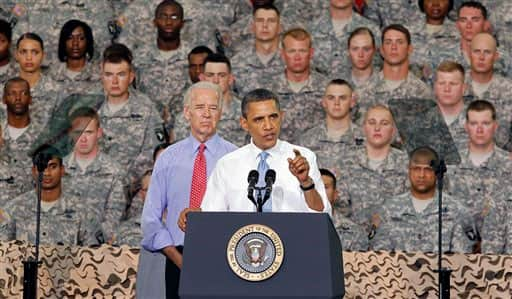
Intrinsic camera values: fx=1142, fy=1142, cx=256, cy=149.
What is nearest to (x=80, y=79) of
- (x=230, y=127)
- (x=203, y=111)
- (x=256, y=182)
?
(x=230, y=127)

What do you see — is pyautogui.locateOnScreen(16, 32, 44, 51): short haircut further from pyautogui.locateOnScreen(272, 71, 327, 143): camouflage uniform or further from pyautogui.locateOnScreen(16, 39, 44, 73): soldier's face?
pyautogui.locateOnScreen(272, 71, 327, 143): camouflage uniform

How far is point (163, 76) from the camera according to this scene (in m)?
7.27

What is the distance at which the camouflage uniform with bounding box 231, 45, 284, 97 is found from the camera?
721cm

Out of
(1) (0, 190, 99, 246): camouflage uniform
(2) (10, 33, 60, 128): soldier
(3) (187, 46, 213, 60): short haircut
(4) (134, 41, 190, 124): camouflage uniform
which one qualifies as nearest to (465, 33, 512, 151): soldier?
(3) (187, 46, 213, 60): short haircut

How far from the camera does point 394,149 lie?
23.2 feet

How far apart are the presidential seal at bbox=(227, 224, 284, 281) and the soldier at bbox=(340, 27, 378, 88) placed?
368cm

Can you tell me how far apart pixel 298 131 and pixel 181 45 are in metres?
0.94

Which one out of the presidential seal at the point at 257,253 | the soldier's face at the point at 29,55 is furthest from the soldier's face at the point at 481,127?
the presidential seal at the point at 257,253

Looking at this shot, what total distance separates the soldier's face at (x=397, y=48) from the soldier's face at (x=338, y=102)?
35 cm

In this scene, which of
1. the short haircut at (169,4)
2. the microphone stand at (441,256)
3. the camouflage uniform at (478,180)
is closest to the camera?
the microphone stand at (441,256)

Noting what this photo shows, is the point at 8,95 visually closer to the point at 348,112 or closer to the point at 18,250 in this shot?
the point at 18,250

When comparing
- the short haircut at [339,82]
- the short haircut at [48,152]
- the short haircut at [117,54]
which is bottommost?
the short haircut at [48,152]

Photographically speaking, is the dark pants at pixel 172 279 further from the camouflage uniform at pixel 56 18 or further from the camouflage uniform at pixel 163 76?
the camouflage uniform at pixel 56 18

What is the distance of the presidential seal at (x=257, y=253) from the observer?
11.7ft
